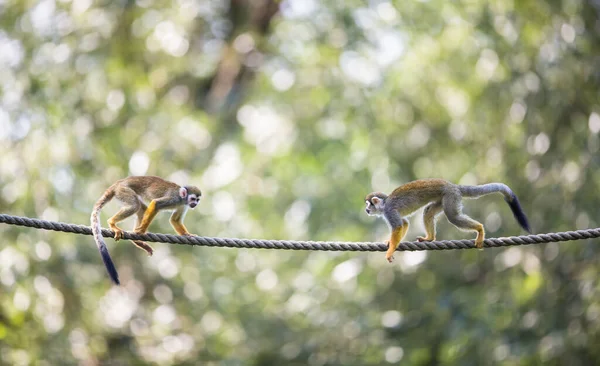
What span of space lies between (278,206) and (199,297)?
2780mm

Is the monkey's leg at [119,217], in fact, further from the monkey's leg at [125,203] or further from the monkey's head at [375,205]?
the monkey's head at [375,205]

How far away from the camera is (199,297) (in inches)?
363

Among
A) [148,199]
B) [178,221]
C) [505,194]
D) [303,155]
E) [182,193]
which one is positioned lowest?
[303,155]

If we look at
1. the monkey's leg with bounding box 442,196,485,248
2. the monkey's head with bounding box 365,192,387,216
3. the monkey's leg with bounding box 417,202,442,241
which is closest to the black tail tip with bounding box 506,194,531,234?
the monkey's leg with bounding box 442,196,485,248

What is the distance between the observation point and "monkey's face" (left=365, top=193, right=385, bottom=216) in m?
5.00

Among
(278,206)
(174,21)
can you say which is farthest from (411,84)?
(174,21)

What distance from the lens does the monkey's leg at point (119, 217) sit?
4.21 m

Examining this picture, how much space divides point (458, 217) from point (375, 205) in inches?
23.8

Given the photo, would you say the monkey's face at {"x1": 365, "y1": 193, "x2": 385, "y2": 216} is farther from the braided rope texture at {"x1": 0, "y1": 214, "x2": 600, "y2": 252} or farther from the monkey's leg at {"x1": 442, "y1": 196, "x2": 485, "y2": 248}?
the braided rope texture at {"x1": 0, "y1": 214, "x2": 600, "y2": 252}

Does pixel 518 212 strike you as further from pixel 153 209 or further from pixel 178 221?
pixel 153 209

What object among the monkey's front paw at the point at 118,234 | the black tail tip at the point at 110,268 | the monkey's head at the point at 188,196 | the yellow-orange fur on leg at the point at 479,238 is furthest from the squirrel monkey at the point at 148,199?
the yellow-orange fur on leg at the point at 479,238

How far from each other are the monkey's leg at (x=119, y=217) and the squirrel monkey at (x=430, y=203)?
4.98 ft

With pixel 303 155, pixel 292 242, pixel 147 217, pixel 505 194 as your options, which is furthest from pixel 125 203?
pixel 303 155

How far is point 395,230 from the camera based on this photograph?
467 centimetres
